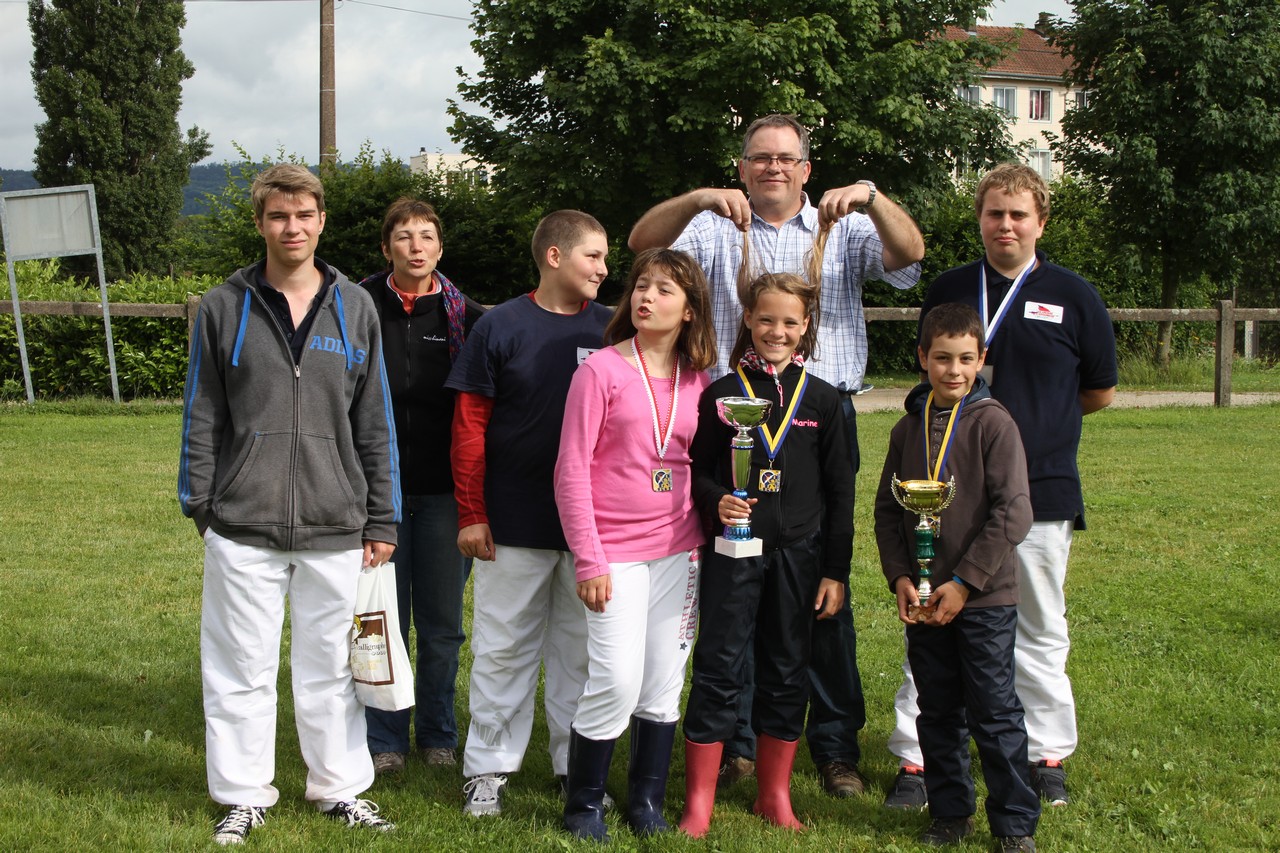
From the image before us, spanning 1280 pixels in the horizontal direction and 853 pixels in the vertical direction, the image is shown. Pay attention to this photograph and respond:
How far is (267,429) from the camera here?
372 centimetres

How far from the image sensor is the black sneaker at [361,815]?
12.5ft

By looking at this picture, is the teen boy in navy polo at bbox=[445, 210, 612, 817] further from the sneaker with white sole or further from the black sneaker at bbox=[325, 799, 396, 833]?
the black sneaker at bbox=[325, 799, 396, 833]

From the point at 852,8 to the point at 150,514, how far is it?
59.5ft

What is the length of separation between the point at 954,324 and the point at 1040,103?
6324cm

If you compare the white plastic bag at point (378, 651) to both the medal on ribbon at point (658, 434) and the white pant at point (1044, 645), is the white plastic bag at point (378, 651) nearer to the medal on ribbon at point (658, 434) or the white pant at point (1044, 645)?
the medal on ribbon at point (658, 434)

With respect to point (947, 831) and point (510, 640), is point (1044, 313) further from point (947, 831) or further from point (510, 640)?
point (510, 640)

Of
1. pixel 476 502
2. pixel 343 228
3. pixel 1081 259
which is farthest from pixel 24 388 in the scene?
pixel 1081 259

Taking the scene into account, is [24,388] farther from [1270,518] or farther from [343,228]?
[1270,518]

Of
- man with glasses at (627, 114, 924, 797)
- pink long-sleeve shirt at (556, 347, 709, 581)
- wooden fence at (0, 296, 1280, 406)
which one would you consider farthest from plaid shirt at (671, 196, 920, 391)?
wooden fence at (0, 296, 1280, 406)

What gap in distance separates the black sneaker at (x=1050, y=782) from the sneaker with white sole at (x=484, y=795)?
190cm

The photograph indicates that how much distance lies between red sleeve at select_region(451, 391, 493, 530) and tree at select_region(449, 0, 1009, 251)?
18.0m

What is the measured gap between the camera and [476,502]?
4.01 meters

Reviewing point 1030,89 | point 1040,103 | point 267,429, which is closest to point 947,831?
point 267,429

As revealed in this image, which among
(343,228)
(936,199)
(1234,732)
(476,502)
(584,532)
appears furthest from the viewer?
(936,199)
